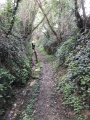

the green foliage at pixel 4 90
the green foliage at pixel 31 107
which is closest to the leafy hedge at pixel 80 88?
the green foliage at pixel 31 107

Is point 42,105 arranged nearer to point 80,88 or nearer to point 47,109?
point 47,109

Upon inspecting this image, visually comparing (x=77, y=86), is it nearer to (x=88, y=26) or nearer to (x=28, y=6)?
(x=88, y=26)

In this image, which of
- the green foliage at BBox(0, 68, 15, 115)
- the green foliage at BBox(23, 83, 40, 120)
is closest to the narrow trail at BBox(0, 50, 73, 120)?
the green foliage at BBox(23, 83, 40, 120)

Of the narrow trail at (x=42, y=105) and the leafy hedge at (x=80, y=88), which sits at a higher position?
the leafy hedge at (x=80, y=88)

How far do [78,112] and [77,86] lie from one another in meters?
0.92

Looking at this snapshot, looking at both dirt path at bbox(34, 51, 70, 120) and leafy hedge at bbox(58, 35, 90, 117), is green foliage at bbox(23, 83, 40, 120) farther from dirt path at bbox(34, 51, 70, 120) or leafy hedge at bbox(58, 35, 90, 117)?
leafy hedge at bbox(58, 35, 90, 117)

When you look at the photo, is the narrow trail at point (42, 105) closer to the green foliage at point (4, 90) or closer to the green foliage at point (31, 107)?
the green foliage at point (31, 107)

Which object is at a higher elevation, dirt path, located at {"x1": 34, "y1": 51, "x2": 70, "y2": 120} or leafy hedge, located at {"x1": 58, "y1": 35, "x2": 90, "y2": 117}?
leafy hedge, located at {"x1": 58, "y1": 35, "x2": 90, "y2": 117}

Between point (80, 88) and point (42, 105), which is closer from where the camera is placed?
point (80, 88)

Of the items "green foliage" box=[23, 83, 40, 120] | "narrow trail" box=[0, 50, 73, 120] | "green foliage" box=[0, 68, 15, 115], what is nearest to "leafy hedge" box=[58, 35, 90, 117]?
"narrow trail" box=[0, 50, 73, 120]

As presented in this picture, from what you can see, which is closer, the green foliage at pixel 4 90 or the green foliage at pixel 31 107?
the green foliage at pixel 31 107

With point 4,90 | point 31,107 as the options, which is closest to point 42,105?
point 31,107

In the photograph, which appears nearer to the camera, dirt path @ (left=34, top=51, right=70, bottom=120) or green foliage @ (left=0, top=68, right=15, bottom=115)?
dirt path @ (left=34, top=51, right=70, bottom=120)

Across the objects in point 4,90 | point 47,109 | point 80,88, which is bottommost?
point 47,109
